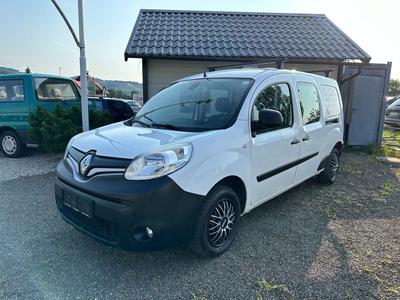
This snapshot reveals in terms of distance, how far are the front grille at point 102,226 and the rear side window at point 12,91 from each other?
5.20 meters

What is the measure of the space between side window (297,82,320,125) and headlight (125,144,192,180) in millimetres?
2141

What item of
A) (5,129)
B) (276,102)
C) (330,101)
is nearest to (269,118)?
(276,102)

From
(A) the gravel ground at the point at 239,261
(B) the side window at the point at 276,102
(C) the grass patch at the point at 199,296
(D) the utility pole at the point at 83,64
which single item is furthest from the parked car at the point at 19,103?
(C) the grass patch at the point at 199,296

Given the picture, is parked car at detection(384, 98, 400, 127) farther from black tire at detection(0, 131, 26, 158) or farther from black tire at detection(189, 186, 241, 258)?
black tire at detection(0, 131, 26, 158)

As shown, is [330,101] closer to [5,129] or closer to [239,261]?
[239,261]

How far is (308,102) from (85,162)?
116 inches

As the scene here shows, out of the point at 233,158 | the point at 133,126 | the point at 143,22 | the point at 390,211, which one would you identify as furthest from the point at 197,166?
the point at 143,22

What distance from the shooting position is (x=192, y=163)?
7.25ft

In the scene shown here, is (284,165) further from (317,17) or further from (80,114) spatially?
(317,17)

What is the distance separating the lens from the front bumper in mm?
2080

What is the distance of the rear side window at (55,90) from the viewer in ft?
20.9

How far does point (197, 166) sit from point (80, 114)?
4889 mm

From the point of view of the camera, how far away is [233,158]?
2.55m

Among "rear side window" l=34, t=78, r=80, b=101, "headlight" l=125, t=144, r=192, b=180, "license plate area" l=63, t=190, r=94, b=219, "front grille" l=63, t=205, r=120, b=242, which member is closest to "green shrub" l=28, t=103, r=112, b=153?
"rear side window" l=34, t=78, r=80, b=101
